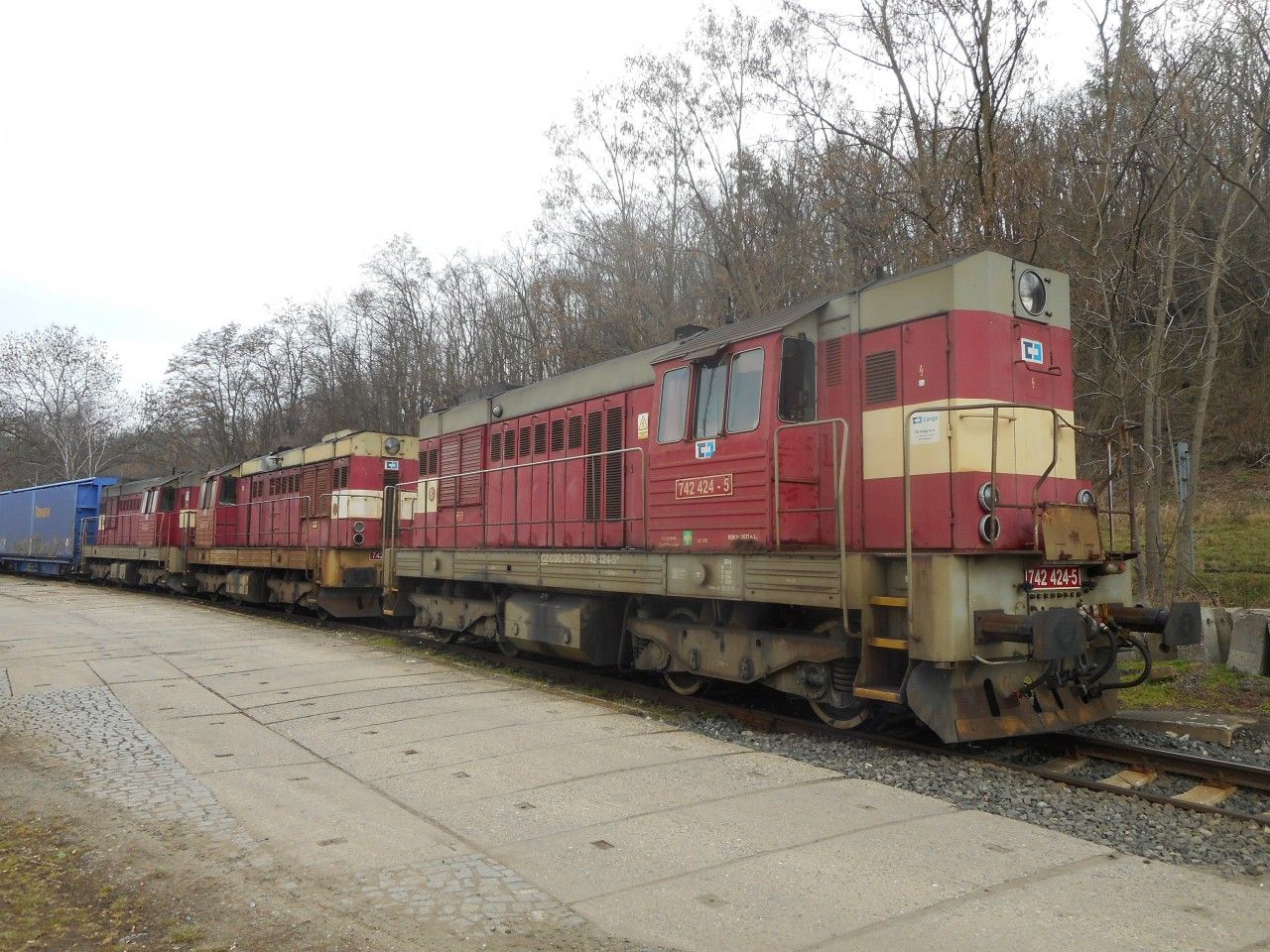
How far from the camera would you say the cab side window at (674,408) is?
8.16 m

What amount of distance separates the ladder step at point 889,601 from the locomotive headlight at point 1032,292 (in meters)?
2.50

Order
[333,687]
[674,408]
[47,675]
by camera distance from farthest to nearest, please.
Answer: [47,675] < [333,687] < [674,408]

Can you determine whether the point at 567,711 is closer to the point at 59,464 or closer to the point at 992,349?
the point at 992,349

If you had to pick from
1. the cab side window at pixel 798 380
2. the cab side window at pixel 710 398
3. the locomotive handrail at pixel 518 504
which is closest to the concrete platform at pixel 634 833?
the locomotive handrail at pixel 518 504

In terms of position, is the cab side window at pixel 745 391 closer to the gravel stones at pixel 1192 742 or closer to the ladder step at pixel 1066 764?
the ladder step at pixel 1066 764

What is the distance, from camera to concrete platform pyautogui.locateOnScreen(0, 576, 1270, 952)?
3.81 metres

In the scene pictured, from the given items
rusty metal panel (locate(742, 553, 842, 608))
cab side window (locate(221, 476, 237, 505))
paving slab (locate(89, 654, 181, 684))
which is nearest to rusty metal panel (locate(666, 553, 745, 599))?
rusty metal panel (locate(742, 553, 842, 608))

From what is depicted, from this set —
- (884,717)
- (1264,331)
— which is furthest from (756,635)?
(1264,331)

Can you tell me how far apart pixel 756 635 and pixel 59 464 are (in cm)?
6135

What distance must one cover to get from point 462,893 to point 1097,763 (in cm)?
492

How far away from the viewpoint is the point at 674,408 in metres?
8.31

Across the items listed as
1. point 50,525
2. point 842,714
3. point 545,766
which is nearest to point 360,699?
point 545,766

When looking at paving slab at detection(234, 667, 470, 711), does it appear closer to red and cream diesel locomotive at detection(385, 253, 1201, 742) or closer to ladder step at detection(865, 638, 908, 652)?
red and cream diesel locomotive at detection(385, 253, 1201, 742)

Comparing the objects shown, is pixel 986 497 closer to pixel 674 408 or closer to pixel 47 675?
pixel 674 408
